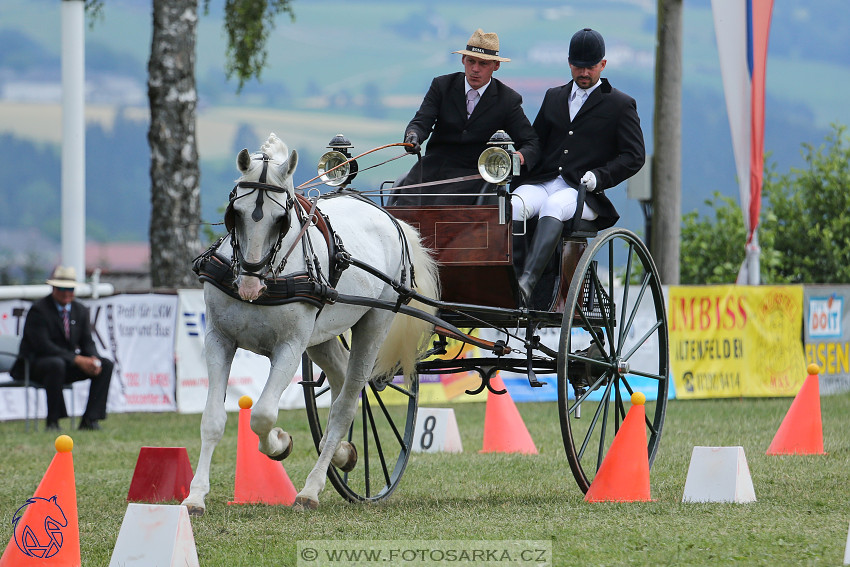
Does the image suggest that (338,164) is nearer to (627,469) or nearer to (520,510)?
(520,510)

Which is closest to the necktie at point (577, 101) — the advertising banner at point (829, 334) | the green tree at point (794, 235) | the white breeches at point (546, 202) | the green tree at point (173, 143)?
the white breeches at point (546, 202)

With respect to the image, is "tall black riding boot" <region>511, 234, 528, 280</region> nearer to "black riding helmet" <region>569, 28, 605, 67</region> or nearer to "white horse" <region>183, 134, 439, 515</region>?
"white horse" <region>183, 134, 439, 515</region>

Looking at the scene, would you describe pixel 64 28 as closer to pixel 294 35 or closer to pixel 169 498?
pixel 169 498

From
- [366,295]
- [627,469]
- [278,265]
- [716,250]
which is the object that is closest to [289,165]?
[278,265]

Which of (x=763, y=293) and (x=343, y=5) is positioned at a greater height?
(x=343, y=5)

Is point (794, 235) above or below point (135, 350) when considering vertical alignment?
above

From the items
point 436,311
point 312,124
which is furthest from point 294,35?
point 436,311

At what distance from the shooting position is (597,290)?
7520mm

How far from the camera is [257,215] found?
5973mm

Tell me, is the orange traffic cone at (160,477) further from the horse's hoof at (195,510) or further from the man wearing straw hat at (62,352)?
the man wearing straw hat at (62,352)

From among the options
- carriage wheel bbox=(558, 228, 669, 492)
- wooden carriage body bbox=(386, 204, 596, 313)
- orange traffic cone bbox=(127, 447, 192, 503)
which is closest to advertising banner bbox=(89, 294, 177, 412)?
carriage wheel bbox=(558, 228, 669, 492)

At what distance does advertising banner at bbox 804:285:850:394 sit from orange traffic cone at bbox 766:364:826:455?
22.4 ft

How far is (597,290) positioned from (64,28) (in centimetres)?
865

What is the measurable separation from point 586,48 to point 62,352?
23.2 feet
